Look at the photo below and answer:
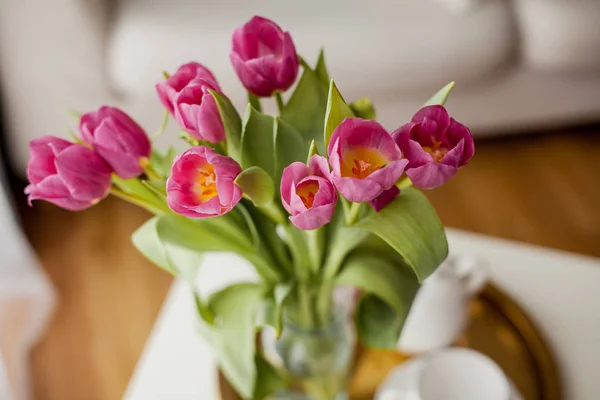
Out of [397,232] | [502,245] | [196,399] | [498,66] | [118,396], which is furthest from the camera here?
[498,66]

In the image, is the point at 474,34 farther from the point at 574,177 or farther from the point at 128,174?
the point at 128,174

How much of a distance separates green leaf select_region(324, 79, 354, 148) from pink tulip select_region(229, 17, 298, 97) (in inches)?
2.7

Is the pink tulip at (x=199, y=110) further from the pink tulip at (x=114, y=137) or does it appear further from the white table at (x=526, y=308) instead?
the white table at (x=526, y=308)

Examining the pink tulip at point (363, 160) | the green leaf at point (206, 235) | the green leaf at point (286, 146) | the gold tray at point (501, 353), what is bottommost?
the gold tray at point (501, 353)

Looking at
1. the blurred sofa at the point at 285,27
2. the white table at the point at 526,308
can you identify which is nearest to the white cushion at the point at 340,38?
the blurred sofa at the point at 285,27

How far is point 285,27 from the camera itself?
53.7 inches

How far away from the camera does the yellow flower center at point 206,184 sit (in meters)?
0.49

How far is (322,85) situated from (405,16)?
2.79ft

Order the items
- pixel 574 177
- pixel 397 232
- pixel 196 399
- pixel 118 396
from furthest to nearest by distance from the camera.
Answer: pixel 574 177, pixel 118 396, pixel 196 399, pixel 397 232

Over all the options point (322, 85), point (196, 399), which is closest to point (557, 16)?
point (322, 85)

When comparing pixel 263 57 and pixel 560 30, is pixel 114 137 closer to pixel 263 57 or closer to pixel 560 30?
pixel 263 57

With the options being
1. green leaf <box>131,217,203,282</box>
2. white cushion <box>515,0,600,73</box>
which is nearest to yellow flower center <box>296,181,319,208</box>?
green leaf <box>131,217,203,282</box>

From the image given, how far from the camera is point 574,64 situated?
58.9 inches

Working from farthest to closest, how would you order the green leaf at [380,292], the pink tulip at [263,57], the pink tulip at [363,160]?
1. the green leaf at [380,292]
2. the pink tulip at [263,57]
3. the pink tulip at [363,160]
